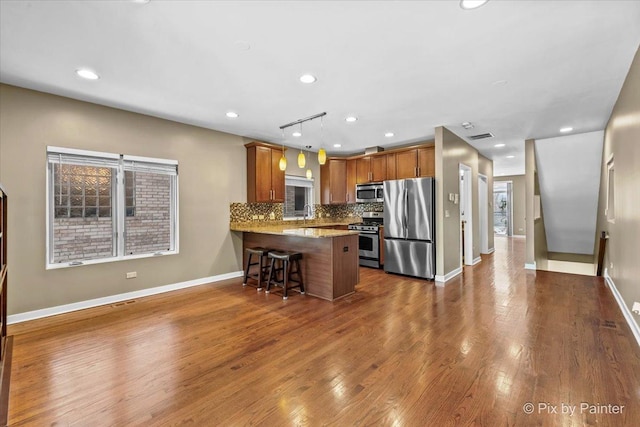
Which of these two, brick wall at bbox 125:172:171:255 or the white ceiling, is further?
brick wall at bbox 125:172:171:255

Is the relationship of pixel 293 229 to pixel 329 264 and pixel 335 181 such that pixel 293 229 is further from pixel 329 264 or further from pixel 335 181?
pixel 335 181

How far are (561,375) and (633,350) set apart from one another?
0.97 meters

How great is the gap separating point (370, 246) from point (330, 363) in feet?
12.5

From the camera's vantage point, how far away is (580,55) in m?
2.54

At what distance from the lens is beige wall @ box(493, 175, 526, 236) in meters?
11.3

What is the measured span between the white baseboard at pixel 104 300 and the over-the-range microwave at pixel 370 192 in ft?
10.5

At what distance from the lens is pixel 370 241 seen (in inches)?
235

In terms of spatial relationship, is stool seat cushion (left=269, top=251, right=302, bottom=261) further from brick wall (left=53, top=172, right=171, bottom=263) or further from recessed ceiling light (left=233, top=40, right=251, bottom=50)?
recessed ceiling light (left=233, top=40, right=251, bottom=50)

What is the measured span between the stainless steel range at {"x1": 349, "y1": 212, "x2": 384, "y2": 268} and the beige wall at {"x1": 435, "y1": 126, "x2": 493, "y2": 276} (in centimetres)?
132

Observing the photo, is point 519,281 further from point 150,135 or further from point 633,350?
point 150,135

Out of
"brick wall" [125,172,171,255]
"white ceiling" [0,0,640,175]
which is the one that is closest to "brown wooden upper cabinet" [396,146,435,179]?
"white ceiling" [0,0,640,175]

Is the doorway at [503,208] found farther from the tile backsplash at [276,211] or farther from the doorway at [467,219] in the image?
the tile backsplash at [276,211]

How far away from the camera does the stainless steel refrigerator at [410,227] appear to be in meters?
4.88

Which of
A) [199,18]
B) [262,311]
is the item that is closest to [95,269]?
[262,311]
